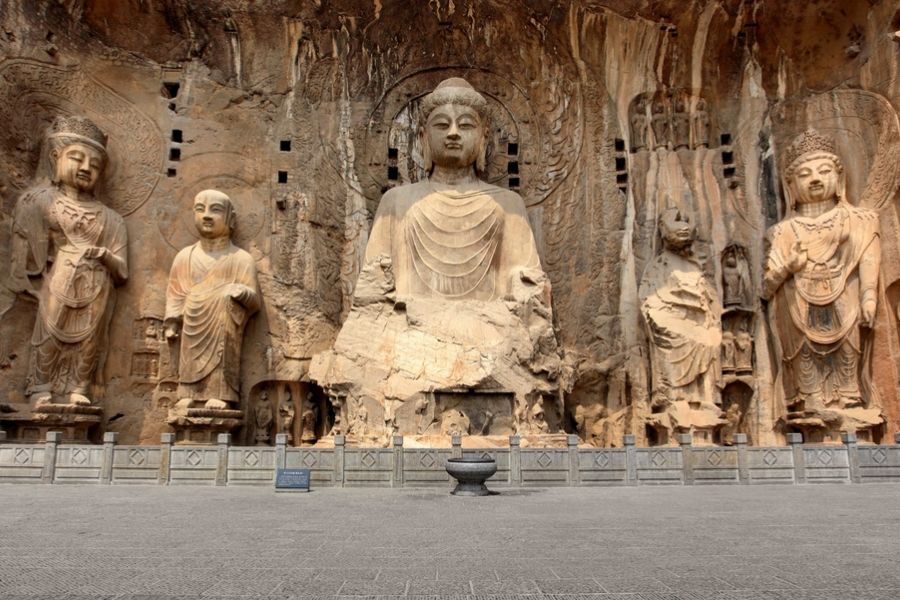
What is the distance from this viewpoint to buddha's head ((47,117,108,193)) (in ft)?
33.9

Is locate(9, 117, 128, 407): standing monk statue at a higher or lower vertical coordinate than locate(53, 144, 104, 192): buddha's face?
lower

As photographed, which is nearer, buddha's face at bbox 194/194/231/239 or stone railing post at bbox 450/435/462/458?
stone railing post at bbox 450/435/462/458

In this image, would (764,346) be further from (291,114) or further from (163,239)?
(163,239)

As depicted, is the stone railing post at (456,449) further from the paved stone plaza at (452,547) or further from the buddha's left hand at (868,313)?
the buddha's left hand at (868,313)

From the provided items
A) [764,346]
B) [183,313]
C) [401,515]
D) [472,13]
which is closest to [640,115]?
[472,13]

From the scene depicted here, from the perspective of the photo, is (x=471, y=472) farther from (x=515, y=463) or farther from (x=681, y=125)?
(x=681, y=125)

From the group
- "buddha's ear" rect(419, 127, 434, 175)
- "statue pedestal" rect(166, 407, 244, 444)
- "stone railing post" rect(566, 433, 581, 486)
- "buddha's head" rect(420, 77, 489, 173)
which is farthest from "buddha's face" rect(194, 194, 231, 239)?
"stone railing post" rect(566, 433, 581, 486)

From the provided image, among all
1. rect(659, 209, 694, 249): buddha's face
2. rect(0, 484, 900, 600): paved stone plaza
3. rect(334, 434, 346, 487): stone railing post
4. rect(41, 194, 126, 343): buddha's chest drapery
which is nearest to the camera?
rect(0, 484, 900, 600): paved stone plaza

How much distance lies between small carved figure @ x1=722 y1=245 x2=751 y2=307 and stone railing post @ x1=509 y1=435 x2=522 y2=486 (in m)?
5.35

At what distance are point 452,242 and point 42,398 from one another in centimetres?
608

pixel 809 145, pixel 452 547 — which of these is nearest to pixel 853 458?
pixel 809 145

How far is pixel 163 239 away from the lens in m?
11.2

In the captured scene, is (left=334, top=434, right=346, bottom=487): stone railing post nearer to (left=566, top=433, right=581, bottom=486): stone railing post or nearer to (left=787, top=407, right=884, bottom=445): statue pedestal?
(left=566, top=433, right=581, bottom=486): stone railing post

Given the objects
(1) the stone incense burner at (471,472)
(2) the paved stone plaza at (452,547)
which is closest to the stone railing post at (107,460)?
(2) the paved stone plaza at (452,547)
